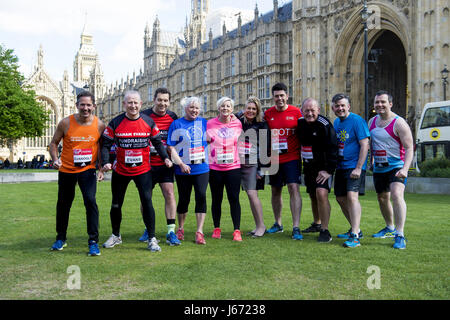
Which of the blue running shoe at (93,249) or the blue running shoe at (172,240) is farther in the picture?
the blue running shoe at (172,240)

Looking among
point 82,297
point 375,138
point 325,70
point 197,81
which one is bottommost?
point 82,297

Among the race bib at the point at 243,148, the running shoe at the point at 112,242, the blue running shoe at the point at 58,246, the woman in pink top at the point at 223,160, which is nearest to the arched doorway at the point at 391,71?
the race bib at the point at 243,148

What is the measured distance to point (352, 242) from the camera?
18.3ft

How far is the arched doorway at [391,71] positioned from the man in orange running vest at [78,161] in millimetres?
27907

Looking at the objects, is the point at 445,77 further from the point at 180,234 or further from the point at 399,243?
the point at 180,234

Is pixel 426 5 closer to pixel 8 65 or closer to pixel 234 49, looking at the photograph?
pixel 234 49

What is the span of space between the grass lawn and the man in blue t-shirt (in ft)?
1.62

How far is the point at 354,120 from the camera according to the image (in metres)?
5.98

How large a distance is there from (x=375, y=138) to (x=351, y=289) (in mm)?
2779

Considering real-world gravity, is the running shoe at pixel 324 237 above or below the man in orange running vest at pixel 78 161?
below

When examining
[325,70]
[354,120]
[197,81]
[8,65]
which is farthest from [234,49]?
[354,120]

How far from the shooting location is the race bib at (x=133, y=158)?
220 inches

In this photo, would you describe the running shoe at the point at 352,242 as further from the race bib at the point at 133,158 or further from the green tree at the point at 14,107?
the green tree at the point at 14,107
